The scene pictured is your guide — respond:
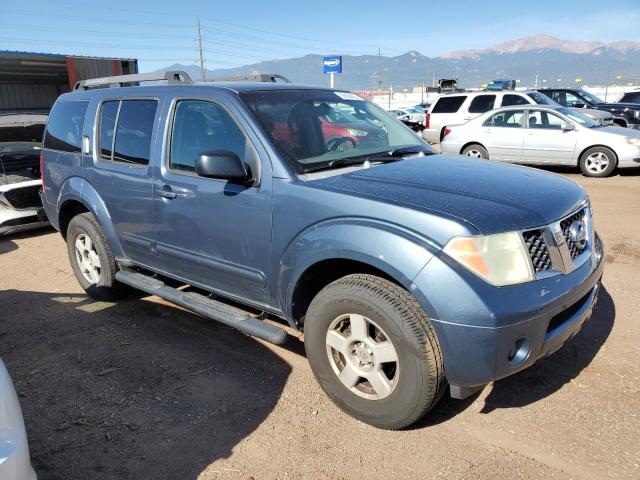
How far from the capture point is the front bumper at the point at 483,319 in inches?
91.9

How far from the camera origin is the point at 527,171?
341 cm

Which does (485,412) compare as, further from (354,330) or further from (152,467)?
(152,467)

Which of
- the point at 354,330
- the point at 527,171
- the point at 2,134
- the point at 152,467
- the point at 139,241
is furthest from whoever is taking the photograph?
the point at 2,134

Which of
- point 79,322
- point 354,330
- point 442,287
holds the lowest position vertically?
point 79,322

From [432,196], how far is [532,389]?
4.70 feet

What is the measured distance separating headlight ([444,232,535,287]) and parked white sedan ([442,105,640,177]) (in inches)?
379

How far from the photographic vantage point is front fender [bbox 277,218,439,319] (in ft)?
8.09

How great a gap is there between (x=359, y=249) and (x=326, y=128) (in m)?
1.31

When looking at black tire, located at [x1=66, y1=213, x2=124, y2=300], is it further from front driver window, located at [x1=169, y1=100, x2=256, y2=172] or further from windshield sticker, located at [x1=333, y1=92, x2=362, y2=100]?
windshield sticker, located at [x1=333, y1=92, x2=362, y2=100]

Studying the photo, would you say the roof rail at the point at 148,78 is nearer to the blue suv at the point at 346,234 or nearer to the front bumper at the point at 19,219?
the blue suv at the point at 346,234

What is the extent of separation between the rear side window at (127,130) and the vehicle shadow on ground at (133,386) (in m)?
1.40

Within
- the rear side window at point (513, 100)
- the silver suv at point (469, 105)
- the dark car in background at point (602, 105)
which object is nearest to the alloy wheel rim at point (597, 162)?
the silver suv at point (469, 105)

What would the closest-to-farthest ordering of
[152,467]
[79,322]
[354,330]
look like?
1. [152,467]
2. [354,330]
3. [79,322]

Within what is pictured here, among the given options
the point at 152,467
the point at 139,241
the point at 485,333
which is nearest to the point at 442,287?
the point at 485,333
